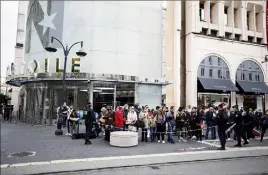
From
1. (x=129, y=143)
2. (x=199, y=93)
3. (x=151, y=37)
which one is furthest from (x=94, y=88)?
(x=199, y=93)


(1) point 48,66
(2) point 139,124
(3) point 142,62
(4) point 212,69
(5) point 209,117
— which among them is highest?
(4) point 212,69

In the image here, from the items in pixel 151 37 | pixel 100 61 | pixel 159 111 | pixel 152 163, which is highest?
pixel 151 37

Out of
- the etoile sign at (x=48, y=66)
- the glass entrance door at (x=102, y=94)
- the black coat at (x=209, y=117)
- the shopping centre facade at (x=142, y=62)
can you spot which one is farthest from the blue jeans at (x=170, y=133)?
the etoile sign at (x=48, y=66)

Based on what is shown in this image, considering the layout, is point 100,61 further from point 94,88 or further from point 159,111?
point 159,111

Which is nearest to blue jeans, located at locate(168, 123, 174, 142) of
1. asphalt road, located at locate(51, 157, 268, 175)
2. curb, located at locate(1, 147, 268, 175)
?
curb, located at locate(1, 147, 268, 175)

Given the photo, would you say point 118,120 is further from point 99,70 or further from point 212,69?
point 212,69

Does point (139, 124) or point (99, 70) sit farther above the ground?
point (99, 70)

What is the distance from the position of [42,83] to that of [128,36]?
7.96m

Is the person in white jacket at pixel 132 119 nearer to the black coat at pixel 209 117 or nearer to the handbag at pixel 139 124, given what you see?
the handbag at pixel 139 124

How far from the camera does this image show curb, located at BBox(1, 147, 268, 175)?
562 cm

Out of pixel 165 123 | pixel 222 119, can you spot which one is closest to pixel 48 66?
pixel 165 123

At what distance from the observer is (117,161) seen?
259 inches

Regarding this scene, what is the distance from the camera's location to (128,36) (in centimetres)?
1652

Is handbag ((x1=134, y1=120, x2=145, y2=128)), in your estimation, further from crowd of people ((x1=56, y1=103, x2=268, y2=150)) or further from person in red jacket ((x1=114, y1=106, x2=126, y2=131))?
person in red jacket ((x1=114, y1=106, x2=126, y2=131))
